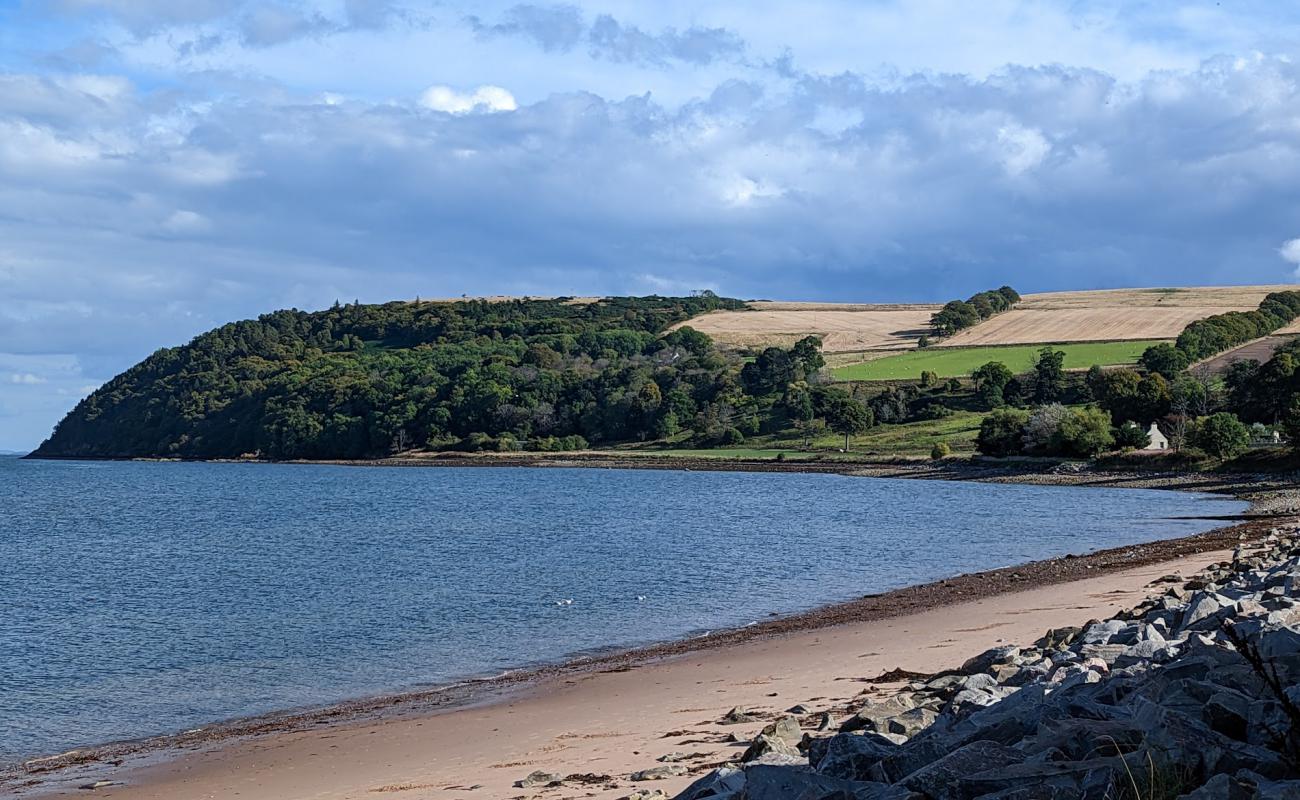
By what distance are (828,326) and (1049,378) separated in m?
58.7

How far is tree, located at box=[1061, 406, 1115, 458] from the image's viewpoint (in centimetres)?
9106

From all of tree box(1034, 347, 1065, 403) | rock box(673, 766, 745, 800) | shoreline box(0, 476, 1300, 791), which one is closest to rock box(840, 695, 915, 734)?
rock box(673, 766, 745, 800)

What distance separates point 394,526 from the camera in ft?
178

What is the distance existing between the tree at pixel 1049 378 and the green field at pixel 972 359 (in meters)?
3.37

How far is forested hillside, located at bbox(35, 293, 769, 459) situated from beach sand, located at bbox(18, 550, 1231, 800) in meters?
115

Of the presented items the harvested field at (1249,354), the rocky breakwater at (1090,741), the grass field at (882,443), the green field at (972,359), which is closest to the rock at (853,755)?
the rocky breakwater at (1090,741)

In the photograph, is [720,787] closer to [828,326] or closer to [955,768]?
[955,768]

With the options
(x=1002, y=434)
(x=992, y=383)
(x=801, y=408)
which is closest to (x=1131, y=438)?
(x=1002, y=434)

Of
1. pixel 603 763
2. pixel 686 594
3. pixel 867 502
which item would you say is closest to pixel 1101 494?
pixel 867 502

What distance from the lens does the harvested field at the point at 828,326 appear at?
163 metres

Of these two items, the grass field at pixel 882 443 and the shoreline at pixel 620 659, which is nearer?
the shoreline at pixel 620 659

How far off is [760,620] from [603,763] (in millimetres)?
14124

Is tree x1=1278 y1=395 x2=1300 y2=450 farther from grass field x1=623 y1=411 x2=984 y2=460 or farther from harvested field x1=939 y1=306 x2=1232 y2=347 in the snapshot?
harvested field x1=939 y1=306 x2=1232 y2=347

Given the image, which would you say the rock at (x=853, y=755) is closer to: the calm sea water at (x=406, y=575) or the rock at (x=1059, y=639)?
the rock at (x=1059, y=639)
